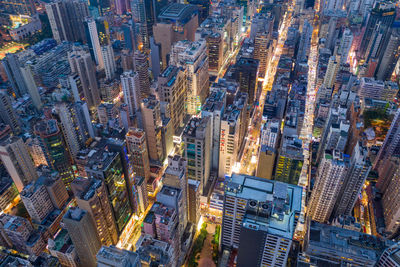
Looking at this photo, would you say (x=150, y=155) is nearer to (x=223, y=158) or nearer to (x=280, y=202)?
(x=223, y=158)

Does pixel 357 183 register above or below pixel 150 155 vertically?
above

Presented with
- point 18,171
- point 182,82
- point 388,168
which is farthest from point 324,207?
point 18,171

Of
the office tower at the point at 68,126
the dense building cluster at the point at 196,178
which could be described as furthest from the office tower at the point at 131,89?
the office tower at the point at 68,126

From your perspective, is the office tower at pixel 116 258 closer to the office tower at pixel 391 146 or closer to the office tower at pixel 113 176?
the office tower at pixel 113 176

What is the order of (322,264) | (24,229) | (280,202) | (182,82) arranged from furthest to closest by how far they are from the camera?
(182,82) → (24,229) → (322,264) → (280,202)

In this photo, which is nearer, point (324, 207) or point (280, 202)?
A: point (280, 202)

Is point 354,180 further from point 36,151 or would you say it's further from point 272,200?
point 36,151

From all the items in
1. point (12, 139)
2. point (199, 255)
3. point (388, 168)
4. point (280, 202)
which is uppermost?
point (280, 202)
